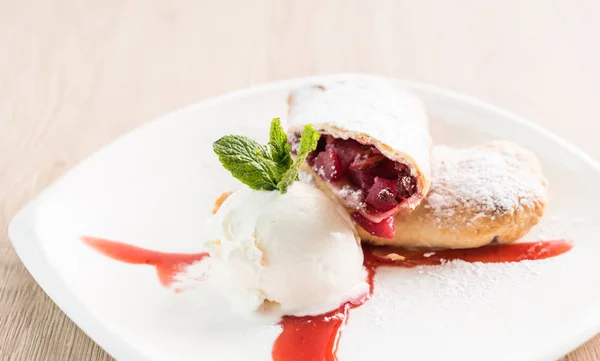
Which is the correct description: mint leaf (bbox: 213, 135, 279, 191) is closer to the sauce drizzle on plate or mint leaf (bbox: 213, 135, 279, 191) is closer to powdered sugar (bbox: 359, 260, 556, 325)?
the sauce drizzle on plate

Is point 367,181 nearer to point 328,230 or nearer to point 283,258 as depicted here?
point 328,230

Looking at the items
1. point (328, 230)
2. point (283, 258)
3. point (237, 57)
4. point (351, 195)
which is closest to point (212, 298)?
point (283, 258)

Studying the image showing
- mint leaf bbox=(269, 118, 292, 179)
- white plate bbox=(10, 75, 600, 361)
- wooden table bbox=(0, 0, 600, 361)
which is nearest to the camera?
white plate bbox=(10, 75, 600, 361)

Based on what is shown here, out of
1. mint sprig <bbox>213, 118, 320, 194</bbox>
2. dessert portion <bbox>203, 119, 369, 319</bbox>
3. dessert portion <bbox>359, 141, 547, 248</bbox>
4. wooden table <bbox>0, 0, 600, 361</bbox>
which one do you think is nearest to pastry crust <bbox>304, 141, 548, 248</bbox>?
dessert portion <bbox>359, 141, 547, 248</bbox>

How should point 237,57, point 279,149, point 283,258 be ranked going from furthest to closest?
point 237,57
point 279,149
point 283,258

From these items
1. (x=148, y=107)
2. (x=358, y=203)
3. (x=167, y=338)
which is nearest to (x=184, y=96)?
(x=148, y=107)
